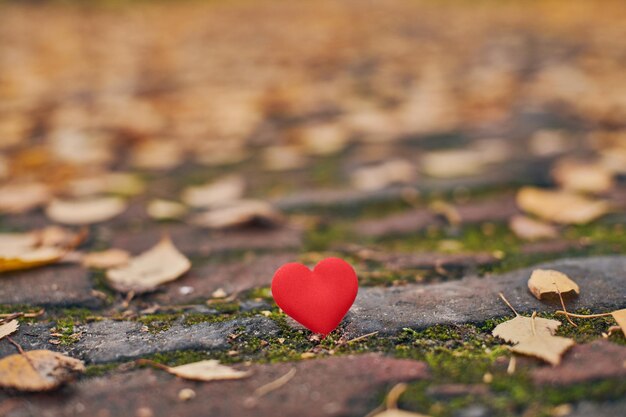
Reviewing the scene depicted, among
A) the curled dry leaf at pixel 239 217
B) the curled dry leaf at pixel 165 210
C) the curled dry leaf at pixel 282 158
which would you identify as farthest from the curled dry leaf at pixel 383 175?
the curled dry leaf at pixel 165 210

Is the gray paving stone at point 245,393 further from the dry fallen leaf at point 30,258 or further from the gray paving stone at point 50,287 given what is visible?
the dry fallen leaf at point 30,258

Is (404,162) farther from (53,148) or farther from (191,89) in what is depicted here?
(191,89)

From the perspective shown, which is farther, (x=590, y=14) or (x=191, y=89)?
(x=590, y=14)

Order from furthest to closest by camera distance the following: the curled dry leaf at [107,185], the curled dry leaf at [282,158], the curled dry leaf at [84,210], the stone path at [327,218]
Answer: the curled dry leaf at [282,158]
the curled dry leaf at [107,185]
the curled dry leaf at [84,210]
the stone path at [327,218]

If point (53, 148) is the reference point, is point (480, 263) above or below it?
below

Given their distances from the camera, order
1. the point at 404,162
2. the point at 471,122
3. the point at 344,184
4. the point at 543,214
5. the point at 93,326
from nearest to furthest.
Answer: the point at 93,326 → the point at 543,214 → the point at 344,184 → the point at 404,162 → the point at 471,122

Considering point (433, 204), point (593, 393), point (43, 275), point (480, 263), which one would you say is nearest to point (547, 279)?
point (480, 263)

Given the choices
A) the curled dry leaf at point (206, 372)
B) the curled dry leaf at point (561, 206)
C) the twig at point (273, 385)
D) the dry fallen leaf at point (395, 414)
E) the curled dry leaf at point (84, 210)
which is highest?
the curled dry leaf at point (84, 210)
